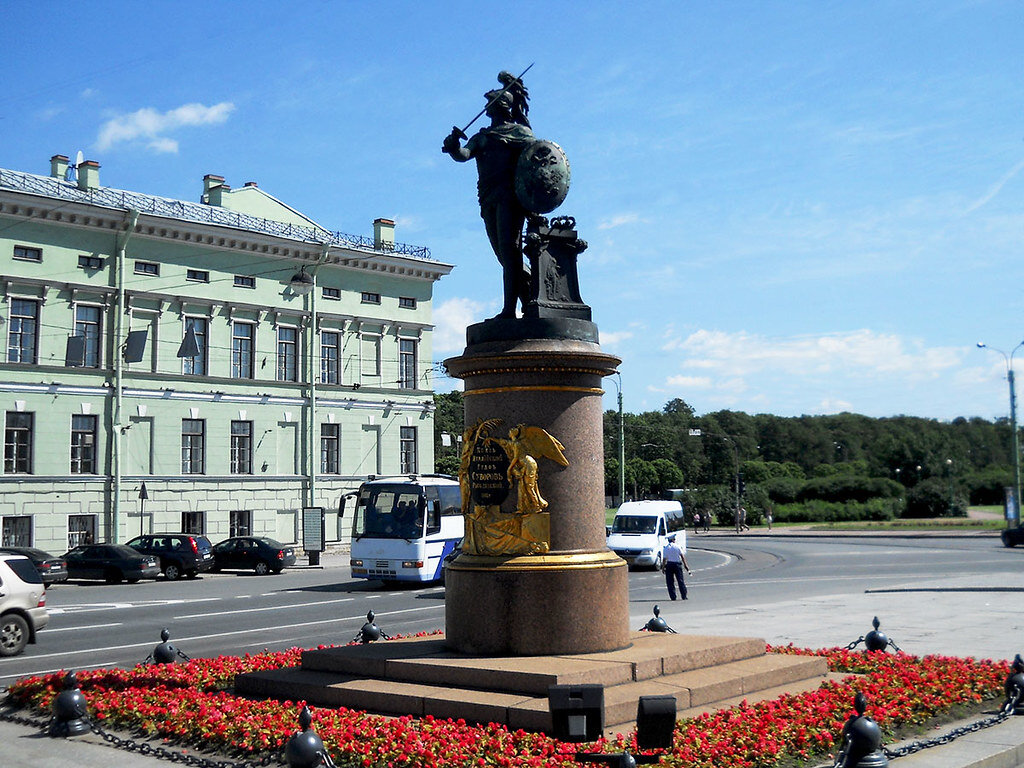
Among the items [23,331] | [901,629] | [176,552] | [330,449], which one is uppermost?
[23,331]

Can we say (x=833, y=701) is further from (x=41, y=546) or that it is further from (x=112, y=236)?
(x=112, y=236)

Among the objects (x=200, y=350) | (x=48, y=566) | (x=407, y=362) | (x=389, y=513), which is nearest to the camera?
(x=389, y=513)

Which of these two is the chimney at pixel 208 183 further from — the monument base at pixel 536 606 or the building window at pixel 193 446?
the monument base at pixel 536 606

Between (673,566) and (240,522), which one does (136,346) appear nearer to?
(240,522)

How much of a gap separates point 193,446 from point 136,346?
18.1 ft

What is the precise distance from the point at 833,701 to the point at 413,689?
378 centimetres

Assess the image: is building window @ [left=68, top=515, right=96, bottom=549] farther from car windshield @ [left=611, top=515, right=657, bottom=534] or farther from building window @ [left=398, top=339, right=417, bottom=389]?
car windshield @ [left=611, top=515, right=657, bottom=534]

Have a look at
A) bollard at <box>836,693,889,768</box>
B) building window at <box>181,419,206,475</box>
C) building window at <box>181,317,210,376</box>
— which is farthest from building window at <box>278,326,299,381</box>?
bollard at <box>836,693,889,768</box>

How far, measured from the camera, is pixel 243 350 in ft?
151

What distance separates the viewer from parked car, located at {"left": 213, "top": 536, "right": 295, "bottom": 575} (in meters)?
37.7

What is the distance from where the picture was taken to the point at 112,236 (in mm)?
41375

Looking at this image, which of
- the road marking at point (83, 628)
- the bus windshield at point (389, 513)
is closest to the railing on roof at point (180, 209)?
the bus windshield at point (389, 513)

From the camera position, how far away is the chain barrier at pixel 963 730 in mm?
7934

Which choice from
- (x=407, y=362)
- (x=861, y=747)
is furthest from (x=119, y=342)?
(x=861, y=747)
